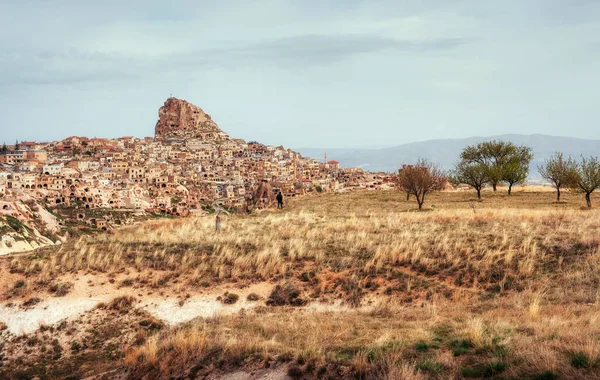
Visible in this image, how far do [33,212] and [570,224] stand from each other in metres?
55.1

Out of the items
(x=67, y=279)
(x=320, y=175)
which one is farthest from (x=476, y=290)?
(x=320, y=175)

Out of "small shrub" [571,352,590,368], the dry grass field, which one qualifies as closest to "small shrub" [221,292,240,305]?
the dry grass field

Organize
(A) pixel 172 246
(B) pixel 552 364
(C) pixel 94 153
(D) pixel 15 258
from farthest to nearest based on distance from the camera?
(C) pixel 94 153, (A) pixel 172 246, (D) pixel 15 258, (B) pixel 552 364

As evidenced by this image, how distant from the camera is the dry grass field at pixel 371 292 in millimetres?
10219

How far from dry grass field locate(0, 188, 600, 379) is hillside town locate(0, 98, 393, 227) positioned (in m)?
36.2

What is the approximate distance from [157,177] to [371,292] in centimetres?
10591

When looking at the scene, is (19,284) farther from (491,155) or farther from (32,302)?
(491,155)

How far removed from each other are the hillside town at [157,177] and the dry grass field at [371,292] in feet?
119

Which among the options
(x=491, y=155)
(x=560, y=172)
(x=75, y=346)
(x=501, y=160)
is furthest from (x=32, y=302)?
(x=491, y=155)

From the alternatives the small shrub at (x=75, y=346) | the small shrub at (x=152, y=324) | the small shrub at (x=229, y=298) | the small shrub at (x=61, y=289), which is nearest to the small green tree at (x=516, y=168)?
the small shrub at (x=229, y=298)

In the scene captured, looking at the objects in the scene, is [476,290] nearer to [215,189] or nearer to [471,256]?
[471,256]

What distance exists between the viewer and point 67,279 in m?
20.5

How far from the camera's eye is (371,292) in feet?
62.1

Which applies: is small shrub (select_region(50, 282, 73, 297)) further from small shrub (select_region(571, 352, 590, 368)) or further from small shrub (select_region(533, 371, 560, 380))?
small shrub (select_region(571, 352, 590, 368))
